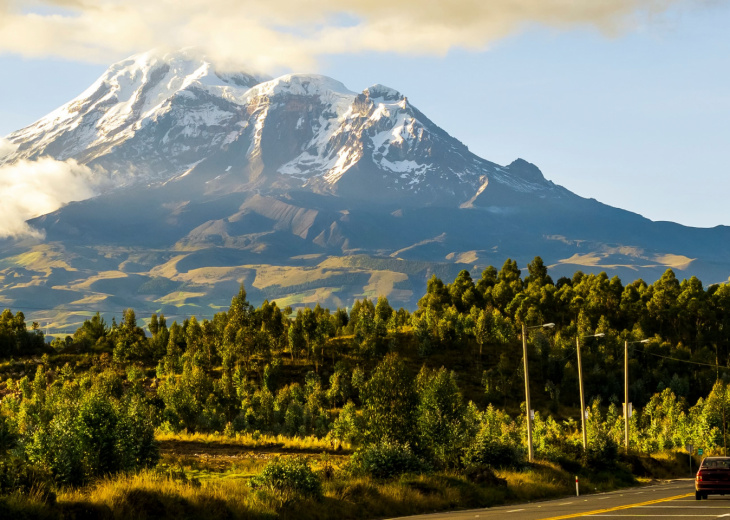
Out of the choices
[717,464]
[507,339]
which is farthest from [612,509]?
[507,339]

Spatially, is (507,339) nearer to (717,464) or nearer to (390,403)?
(390,403)

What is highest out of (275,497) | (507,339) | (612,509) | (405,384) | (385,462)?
(507,339)

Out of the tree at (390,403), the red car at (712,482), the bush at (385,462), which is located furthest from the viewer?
the tree at (390,403)

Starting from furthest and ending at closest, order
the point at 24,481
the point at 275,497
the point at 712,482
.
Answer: the point at 712,482 < the point at 275,497 < the point at 24,481

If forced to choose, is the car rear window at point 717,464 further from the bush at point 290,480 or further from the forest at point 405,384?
the bush at point 290,480

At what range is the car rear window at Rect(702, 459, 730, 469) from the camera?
42281mm

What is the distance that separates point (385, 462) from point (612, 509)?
1100 centimetres

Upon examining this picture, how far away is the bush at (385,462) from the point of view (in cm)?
4362

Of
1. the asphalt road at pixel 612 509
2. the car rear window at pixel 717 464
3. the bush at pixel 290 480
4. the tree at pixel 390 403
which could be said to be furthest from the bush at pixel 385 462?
the tree at pixel 390 403

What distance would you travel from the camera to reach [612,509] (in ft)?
121

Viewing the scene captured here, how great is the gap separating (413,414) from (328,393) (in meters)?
57.8

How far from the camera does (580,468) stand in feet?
190

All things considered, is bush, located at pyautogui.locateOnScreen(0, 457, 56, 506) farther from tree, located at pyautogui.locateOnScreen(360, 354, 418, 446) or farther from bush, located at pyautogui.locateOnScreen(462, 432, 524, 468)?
tree, located at pyautogui.locateOnScreen(360, 354, 418, 446)

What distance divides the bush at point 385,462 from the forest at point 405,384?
0.08 m
